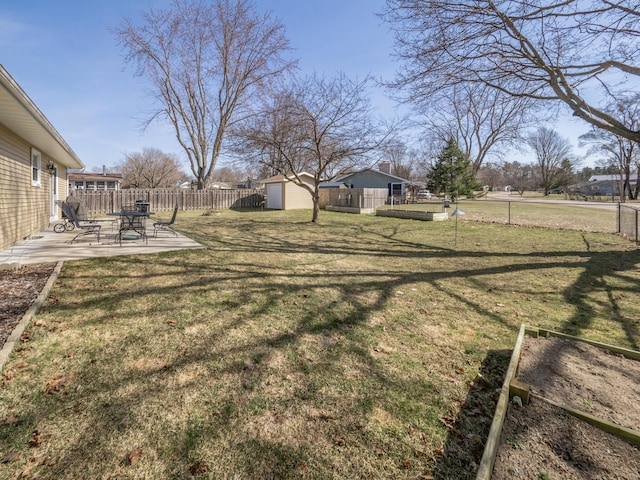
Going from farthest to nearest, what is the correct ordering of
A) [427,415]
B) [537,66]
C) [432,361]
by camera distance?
[537,66] → [432,361] → [427,415]

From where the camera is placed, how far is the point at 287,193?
2403 cm

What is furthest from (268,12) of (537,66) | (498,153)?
(498,153)

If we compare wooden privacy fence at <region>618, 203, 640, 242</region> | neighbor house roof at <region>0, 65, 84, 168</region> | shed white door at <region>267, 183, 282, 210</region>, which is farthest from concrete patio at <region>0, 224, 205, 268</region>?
shed white door at <region>267, 183, 282, 210</region>

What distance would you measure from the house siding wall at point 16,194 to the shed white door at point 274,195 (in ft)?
49.6

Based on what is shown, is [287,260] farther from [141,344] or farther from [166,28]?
[166,28]

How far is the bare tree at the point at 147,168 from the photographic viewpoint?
1661 inches

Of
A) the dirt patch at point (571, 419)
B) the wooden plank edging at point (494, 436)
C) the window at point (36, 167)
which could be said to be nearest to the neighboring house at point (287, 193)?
the window at point (36, 167)

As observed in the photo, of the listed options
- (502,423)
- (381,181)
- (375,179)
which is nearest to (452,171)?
(381,181)

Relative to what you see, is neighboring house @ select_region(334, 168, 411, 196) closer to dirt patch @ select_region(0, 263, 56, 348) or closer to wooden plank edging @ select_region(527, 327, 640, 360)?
dirt patch @ select_region(0, 263, 56, 348)

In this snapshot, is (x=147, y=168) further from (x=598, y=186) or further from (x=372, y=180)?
(x=598, y=186)

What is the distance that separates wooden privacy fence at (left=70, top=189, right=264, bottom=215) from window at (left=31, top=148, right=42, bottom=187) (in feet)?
25.0

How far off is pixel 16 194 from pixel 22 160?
133cm

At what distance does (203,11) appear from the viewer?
2216 centimetres

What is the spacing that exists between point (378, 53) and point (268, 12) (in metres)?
17.8
